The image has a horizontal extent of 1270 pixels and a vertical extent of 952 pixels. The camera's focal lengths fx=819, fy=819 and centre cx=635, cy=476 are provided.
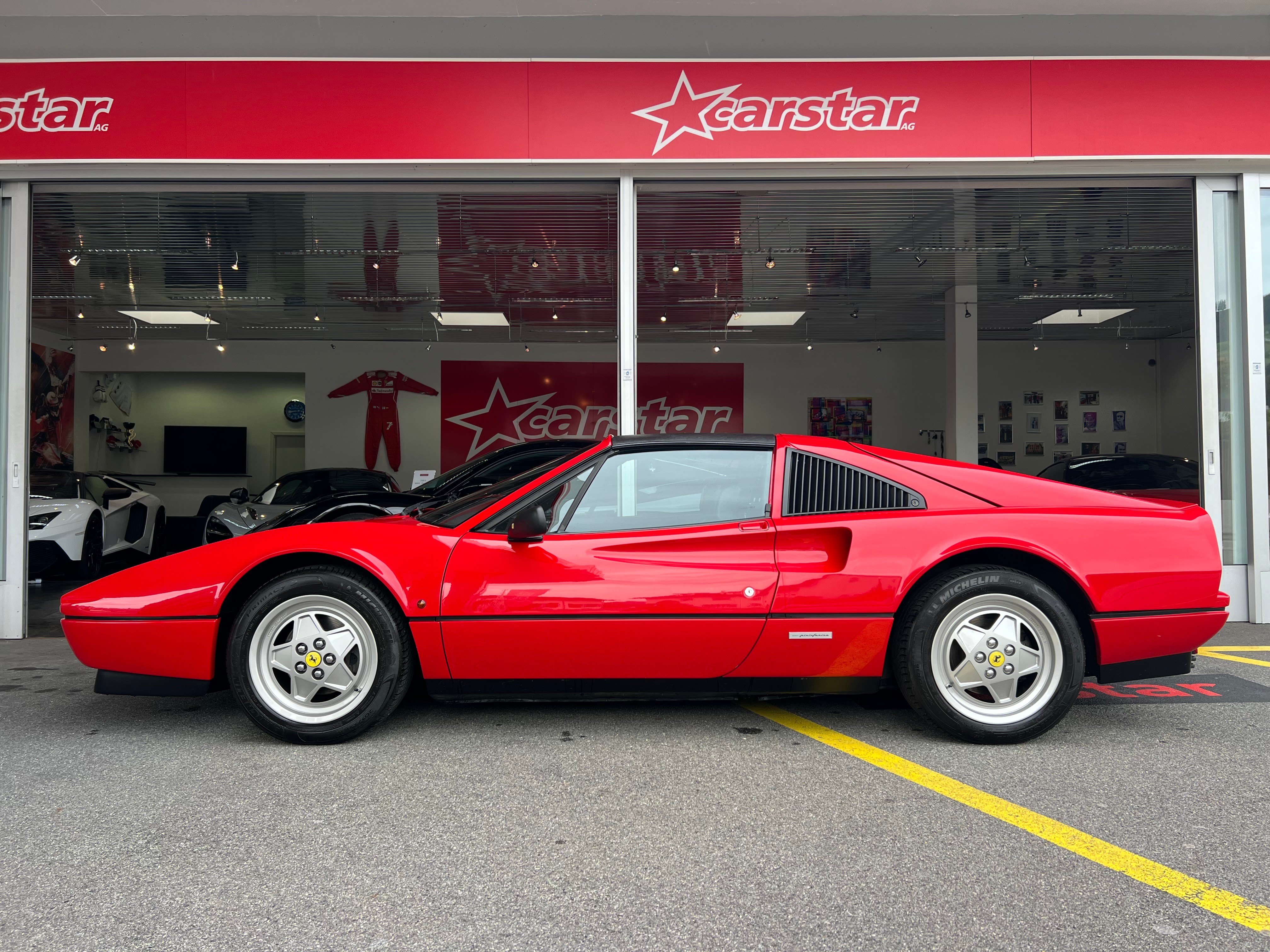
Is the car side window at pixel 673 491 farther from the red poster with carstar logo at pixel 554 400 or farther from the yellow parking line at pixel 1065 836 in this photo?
the red poster with carstar logo at pixel 554 400

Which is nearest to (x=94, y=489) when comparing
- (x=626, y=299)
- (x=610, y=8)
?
(x=626, y=299)

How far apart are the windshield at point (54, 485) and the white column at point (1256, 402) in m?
10.5

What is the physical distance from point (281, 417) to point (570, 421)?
6020 mm

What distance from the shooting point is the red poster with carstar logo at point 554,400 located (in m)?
16.9

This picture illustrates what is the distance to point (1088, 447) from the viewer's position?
1733cm

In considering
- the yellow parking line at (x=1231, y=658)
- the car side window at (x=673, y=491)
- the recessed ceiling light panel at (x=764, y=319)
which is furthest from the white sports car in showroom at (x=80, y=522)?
the recessed ceiling light panel at (x=764, y=319)

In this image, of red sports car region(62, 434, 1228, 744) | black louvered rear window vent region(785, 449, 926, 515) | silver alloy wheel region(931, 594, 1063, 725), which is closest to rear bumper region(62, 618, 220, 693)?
red sports car region(62, 434, 1228, 744)

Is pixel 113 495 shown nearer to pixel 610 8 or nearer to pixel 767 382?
pixel 610 8

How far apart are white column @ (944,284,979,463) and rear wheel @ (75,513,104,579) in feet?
39.4

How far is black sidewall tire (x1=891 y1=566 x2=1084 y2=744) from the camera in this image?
3.15 metres

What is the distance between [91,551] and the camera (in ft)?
28.2

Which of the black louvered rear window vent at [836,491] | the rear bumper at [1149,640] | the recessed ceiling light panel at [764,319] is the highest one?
the recessed ceiling light panel at [764,319]

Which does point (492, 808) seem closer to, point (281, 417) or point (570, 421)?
point (570, 421)

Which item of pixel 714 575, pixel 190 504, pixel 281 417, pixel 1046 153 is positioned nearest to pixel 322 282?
pixel 281 417
